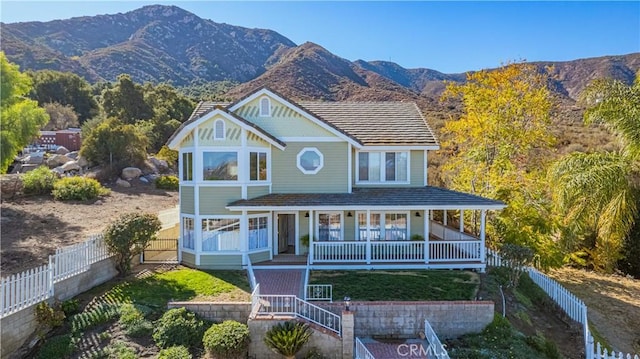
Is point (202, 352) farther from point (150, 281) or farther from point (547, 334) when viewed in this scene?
point (547, 334)

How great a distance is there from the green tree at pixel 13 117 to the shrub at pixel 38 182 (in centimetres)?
511

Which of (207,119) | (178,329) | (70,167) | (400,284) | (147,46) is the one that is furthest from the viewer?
(147,46)

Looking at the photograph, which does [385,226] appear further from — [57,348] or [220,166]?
[57,348]

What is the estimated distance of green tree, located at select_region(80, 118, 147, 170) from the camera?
38156 mm

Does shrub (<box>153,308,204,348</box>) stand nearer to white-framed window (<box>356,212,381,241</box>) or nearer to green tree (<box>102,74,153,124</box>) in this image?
white-framed window (<box>356,212,381,241</box>)

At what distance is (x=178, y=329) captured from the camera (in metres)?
11.9

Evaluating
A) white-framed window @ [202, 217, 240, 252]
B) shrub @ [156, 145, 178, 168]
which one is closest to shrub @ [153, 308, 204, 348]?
white-framed window @ [202, 217, 240, 252]

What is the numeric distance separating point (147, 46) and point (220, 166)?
129m

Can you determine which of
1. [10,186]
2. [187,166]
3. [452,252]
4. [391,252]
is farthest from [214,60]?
[452,252]

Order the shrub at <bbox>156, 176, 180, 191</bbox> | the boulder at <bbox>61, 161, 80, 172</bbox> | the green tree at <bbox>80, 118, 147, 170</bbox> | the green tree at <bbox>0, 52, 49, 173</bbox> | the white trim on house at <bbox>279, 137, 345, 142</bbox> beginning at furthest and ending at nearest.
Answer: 1. the green tree at <bbox>80, 118, 147, 170</bbox>
2. the shrub at <bbox>156, 176, 180, 191</bbox>
3. the boulder at <bbox>61, 161, 80, 172</bbox>
4. the green tree at <bbox>0, 52, 49, 173</bbox>
5. the white trim on house at <bbox>279, 137, 345, 142</bbox>

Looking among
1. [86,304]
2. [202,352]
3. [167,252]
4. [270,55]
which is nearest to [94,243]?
[86,304]

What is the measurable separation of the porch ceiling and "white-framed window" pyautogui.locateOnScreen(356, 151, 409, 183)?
4.47 feet

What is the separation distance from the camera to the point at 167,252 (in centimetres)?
1922

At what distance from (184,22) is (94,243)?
155 meters
